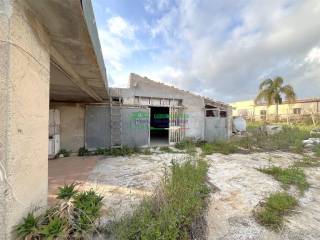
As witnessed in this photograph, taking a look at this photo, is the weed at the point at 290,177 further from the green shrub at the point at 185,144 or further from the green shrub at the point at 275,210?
the green shrub at the point at 185,144

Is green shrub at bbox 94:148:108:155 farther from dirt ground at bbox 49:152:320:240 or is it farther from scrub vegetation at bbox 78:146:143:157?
dirt ground at bbox 49:152:320:240

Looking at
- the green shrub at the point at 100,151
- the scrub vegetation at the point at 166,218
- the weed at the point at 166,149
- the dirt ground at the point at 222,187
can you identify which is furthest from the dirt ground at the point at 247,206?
the green shrub at the point at 100,151

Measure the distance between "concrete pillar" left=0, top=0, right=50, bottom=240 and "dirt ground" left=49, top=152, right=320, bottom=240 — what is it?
5.04 feet

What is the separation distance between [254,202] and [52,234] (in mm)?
3532

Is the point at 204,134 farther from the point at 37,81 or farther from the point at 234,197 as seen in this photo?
the point at 37,81

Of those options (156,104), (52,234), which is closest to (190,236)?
(52,234)

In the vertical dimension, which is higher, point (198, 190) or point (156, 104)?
point (156, 104)

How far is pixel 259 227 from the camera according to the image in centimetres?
287

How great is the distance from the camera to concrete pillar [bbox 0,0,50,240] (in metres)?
1.54

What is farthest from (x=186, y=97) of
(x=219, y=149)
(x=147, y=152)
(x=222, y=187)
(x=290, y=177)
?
(x=222, y=187)

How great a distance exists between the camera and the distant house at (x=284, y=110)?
23203 mm

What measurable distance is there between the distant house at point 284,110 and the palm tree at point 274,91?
3034mm

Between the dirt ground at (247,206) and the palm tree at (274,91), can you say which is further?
the palm tree at (274,91)

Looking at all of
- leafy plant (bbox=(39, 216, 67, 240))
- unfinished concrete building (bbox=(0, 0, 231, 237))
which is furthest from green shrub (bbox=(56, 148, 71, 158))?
leafy plant (bbox=(39, 216, 67, 240))
